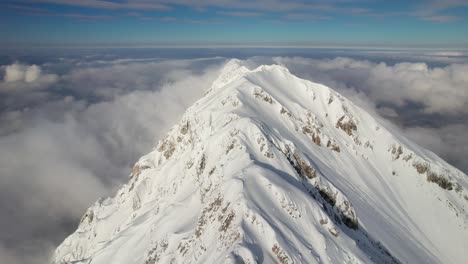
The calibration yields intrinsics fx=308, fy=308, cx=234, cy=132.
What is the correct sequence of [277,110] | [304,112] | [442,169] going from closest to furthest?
[277,110]
[304,112]
[442,169]

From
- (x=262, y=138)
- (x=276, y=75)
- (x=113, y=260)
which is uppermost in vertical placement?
(x=276, y=75)

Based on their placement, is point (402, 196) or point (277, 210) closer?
point (277, 210)

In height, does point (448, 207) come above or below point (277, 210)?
below

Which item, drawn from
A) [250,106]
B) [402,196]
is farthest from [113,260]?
[402,196]

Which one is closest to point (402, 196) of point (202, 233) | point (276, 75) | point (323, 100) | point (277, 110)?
point (323, 100)

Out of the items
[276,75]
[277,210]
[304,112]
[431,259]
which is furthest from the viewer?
[276,75]

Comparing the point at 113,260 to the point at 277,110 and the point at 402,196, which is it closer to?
the point at 277,110

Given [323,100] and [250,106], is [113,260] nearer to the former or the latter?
[250,106]
